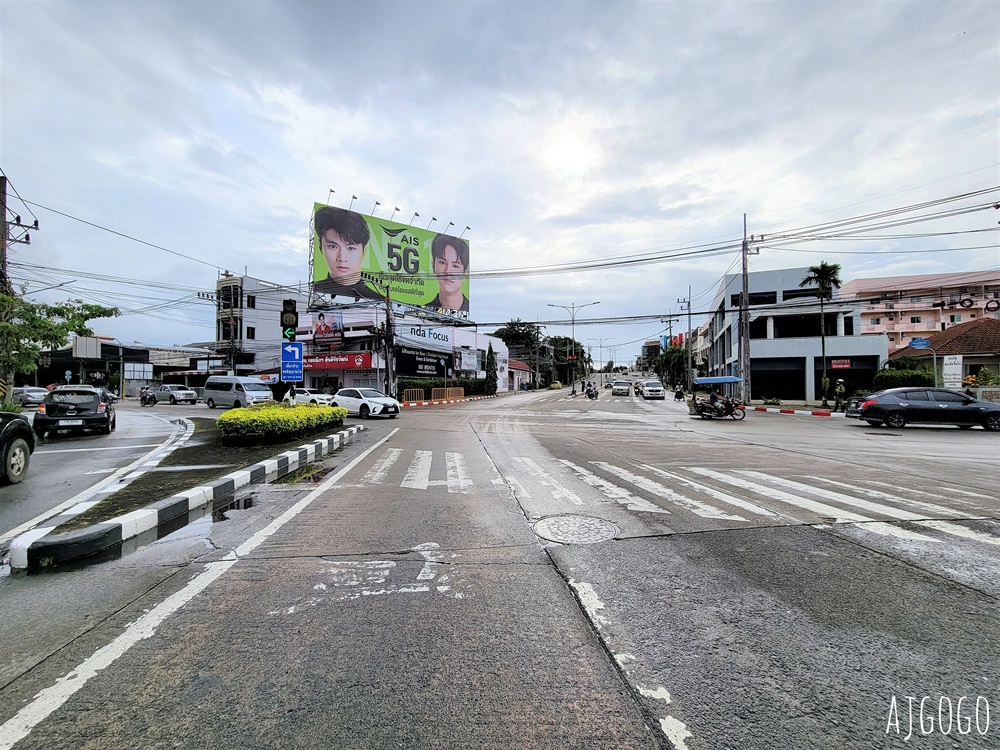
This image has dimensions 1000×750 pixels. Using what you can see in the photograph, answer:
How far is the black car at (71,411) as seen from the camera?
14023 mm

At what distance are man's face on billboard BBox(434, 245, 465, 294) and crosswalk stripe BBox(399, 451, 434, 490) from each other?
38758mm

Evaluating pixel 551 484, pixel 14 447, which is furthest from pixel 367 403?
pixel 551 484

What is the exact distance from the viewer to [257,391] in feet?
93.8

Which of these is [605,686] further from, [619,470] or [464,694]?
[619,470]

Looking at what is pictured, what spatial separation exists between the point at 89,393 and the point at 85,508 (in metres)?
11.5

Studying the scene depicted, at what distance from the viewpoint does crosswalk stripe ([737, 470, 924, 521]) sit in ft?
18.1

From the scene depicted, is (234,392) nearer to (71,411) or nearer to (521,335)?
(71,411)

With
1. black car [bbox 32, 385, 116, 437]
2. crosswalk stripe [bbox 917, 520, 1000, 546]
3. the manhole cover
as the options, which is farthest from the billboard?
crosswalk stripe [bbox 917, 520, 1000, 546]

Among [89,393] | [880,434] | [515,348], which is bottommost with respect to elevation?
[880,434]

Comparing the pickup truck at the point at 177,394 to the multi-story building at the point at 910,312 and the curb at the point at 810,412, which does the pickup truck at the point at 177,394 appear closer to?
the curb at the point at 810,412

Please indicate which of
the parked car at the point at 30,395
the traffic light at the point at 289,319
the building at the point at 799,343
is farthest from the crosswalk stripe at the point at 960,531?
the parked car at the point at 30,395

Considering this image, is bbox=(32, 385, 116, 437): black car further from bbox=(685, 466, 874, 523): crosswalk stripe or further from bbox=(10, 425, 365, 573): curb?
bbox=(685, 466, 874, 523): crosswalk stripe

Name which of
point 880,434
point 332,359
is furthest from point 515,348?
point 880,434

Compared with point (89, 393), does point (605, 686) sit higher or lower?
lower
